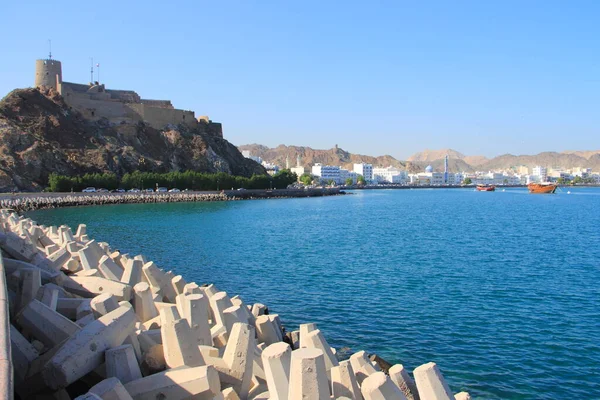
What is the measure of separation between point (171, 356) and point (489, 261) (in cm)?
2065

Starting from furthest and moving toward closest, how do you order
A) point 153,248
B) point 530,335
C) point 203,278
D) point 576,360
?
point 153,248, point 203,278, point 530,335, point 576,360

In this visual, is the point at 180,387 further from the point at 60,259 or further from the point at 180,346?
the point at 60,259

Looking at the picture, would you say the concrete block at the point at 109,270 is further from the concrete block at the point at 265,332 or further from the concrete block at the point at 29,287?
the concrete block at the point at 265,332

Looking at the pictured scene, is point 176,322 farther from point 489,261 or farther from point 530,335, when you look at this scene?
point 489,261

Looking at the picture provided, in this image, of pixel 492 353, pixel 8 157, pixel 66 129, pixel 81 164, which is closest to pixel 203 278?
pixel 492 353

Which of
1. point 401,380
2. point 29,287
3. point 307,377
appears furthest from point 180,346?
point 29,287

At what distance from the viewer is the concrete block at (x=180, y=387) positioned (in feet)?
13.3

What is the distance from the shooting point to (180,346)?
466cm

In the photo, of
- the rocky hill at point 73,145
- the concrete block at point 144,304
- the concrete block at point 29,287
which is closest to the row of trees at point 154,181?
the rocky hill at point 73,145

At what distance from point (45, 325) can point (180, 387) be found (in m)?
1.69

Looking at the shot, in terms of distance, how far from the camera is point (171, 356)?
4672mm

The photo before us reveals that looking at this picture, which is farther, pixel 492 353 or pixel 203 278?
pixel 203 278

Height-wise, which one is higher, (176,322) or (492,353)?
(176,322)

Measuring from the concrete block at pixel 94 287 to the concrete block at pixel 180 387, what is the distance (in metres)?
3.22
